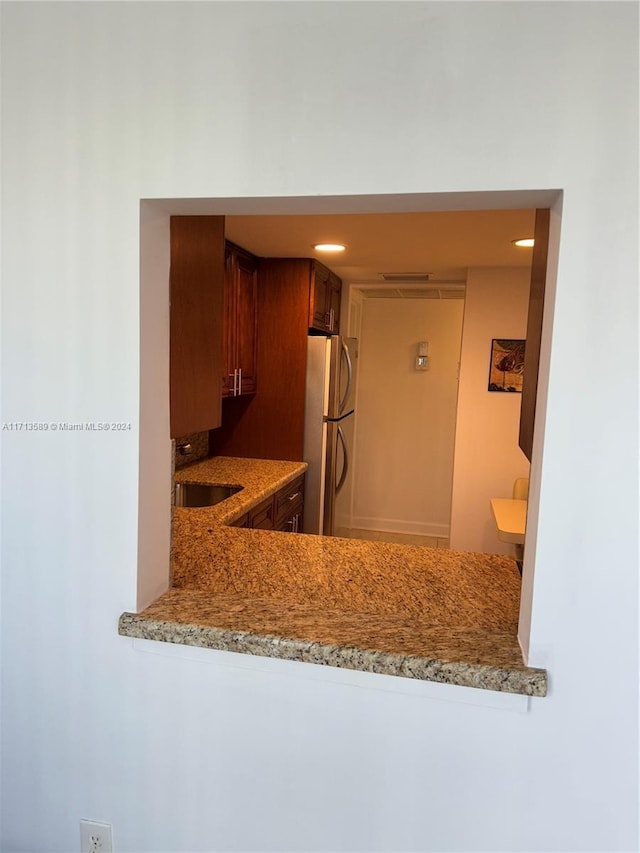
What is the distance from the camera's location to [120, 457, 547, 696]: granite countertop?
1.14 metres

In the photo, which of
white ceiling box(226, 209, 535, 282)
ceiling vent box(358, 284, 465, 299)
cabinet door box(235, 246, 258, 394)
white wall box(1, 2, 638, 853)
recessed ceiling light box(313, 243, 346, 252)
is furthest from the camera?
ceiling vent box(358, 284, 465, 299)

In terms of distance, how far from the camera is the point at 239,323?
334 centimetres

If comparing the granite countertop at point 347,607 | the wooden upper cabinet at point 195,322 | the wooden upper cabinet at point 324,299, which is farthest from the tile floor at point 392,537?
the wooden upper cabinet at point 195,322

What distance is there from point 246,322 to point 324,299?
27.0 inches

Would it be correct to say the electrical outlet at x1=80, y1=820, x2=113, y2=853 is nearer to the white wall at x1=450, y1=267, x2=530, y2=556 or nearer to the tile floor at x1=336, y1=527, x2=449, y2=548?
the white wall at x1=450, y1=267, x2=530, y2=556

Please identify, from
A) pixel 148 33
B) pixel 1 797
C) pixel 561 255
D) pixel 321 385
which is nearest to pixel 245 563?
pixel 1 797

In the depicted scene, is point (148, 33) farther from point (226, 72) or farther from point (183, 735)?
point (183, 735)

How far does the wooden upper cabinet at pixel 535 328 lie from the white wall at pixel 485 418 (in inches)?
89.1

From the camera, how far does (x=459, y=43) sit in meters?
1.02

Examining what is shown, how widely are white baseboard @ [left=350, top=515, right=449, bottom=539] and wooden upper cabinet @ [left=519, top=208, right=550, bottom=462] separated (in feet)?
13.5

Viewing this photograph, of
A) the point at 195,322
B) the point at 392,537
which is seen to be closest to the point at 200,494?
the point at 195,322

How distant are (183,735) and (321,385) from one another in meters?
2.54

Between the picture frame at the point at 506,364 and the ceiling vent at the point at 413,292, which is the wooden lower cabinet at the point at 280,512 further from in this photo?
the ceiling vent at the point at 413,292

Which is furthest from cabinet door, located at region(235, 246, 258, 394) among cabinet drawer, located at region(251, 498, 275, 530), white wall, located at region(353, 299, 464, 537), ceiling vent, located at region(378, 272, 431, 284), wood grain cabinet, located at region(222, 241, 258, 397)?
white wall, located at region(353, 299, 464, 537)
